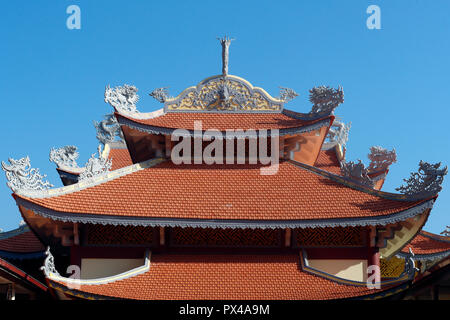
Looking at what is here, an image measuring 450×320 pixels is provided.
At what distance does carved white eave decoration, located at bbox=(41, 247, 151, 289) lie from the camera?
13.5 meters

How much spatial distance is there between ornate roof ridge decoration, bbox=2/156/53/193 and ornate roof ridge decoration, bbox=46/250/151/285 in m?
2.39

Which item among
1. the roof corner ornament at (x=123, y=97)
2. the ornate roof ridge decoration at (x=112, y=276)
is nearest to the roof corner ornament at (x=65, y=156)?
the roof corner ornament at (x=123, y=97)

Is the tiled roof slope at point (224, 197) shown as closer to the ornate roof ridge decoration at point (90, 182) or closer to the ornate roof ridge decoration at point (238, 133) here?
the ornate roof ridge decoration at point (90, 182)

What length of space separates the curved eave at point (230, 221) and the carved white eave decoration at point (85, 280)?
980 mm

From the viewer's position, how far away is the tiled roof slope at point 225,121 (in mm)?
18000

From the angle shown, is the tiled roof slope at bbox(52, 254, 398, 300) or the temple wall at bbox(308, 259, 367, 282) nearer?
the tiled roof slope at bbox(52, 254, 398, 300)

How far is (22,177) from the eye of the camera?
590 inches

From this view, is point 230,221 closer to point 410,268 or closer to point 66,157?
point 410,268

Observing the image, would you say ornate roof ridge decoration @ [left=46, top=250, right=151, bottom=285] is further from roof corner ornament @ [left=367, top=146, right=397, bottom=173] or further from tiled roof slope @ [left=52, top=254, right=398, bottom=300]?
roof corner ornament @ [left=367, top=146, right=397, bottom=173]

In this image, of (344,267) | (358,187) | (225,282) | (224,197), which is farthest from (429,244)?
(225,282)

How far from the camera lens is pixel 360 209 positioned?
50.7 feet

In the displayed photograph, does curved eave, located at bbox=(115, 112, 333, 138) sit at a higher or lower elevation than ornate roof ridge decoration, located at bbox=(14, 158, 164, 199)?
higher

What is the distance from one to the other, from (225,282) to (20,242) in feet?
25.7

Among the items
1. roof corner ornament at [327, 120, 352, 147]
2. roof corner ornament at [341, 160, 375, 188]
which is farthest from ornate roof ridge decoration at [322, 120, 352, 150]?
roof corner ornament at [341, 160, 375, 188]
